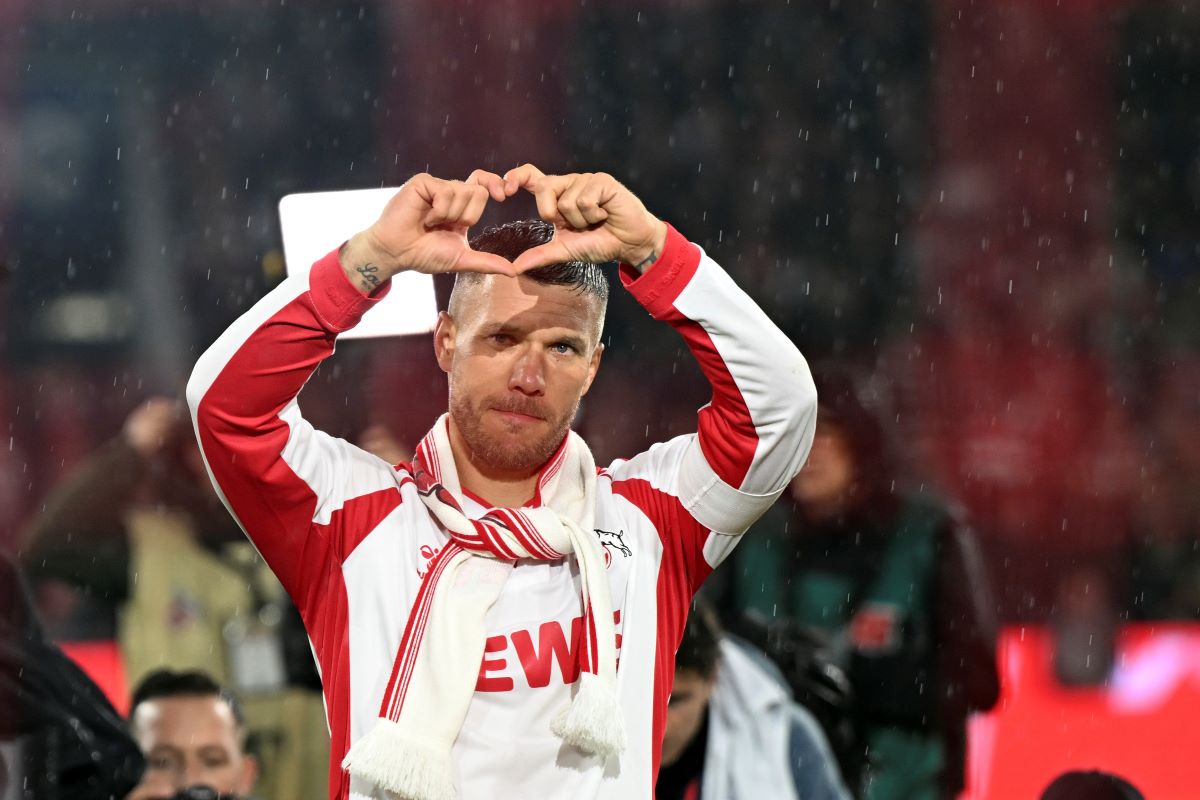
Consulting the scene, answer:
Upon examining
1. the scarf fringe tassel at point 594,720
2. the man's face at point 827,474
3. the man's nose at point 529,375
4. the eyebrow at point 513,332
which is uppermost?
the eyebrow at point 513,332

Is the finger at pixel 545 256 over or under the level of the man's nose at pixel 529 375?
over

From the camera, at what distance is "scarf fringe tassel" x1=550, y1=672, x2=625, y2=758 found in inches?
56.7

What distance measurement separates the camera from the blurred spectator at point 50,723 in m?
2.80

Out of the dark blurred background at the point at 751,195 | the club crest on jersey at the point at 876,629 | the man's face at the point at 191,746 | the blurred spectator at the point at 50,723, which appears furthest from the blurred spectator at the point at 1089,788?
the blurred spectator at the point at 50,723

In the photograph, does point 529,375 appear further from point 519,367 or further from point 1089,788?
point 1089,788

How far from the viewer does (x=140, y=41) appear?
160 inches

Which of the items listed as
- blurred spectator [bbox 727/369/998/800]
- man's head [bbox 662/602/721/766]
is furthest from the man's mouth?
blurred spectator [bbox 727/369/998/800]

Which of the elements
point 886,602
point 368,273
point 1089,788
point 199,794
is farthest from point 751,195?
point 368,273

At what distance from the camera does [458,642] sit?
1479mm

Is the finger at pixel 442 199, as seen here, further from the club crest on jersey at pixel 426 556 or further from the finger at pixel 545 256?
the club crest on jersey at pixel 426 556

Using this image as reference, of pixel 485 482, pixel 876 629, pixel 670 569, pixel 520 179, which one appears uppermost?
pixel 520 179

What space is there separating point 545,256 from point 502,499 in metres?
0.34

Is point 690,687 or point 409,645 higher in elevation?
point 409,645

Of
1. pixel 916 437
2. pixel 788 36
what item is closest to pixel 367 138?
pixel 788 36
